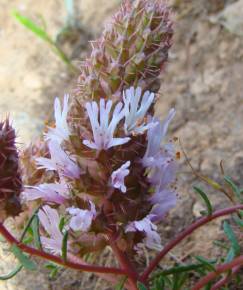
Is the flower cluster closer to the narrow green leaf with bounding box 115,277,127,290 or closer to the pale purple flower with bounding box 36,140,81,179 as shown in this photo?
the pale purple flower with bounding box 36,140,81,179

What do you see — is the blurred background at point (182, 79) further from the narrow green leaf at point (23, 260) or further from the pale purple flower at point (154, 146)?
the pale purple flower at point (154, 146)

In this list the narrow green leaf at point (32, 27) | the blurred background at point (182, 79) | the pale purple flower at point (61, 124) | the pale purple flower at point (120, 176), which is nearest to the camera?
the pale purple flower at point (120, 176)

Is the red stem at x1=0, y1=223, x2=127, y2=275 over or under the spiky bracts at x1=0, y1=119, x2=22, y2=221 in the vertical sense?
under

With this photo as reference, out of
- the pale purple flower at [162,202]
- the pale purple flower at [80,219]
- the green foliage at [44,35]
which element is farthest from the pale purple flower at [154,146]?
the green foliage at [44,35]

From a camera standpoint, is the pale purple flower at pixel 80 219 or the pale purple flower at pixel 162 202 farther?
the pale purple flower at pixel 162 202

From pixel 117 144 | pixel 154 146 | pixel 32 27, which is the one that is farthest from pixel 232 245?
pixel 32 27

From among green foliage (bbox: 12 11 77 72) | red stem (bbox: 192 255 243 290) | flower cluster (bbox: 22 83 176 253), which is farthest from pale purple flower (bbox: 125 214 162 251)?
green foliage (bbox: 12 11 77 72)

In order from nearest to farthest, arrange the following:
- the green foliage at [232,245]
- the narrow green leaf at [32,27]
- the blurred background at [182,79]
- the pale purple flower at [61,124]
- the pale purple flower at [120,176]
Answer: the pale purple flower at [120,176]
the pale purple flower at [61,124]
the green foliage at [232,245]
the blurred background at [182,79]
the narrow green leaf at [32,27]
